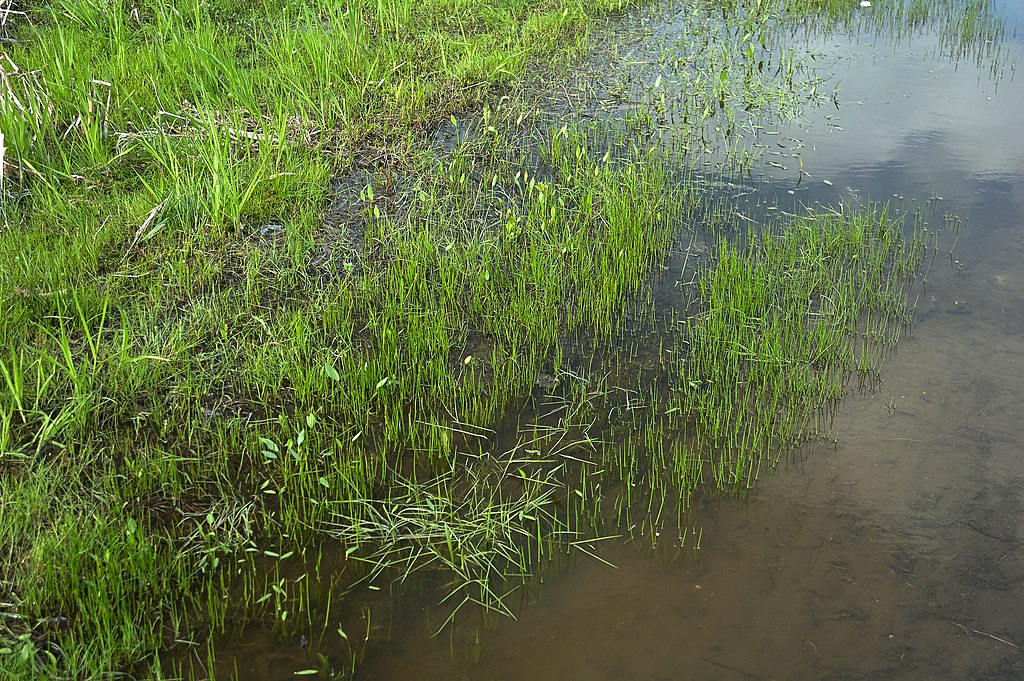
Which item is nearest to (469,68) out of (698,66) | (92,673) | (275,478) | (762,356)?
(698,66)

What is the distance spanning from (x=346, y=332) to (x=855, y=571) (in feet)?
6.55

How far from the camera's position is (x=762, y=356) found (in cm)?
339

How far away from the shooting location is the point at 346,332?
11.5 ft

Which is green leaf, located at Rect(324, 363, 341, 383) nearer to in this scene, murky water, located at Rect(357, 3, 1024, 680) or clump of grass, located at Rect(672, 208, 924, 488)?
murky water, located at Rect(357, 3, 1024, 680)

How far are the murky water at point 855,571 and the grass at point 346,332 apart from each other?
13 cm

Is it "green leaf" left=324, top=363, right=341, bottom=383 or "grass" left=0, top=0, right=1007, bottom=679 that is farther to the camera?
"green leaf" left=324, top=363, right=341, bottom=383

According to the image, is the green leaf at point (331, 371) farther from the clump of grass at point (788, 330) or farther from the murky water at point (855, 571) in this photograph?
the clump of grass at point (788, 330)

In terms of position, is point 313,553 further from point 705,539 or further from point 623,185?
point 623,185

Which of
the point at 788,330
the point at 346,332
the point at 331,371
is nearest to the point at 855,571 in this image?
the point at 788,330

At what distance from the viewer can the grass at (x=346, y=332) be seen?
2562mm

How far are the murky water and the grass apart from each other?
0.44ft

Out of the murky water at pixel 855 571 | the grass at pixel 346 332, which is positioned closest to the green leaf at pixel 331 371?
the grass at pixel 346 332

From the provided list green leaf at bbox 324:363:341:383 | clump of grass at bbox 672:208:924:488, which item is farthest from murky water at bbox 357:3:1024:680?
green leaf at bbox 324:363:341:383

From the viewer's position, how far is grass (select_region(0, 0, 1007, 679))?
8.41 feet
